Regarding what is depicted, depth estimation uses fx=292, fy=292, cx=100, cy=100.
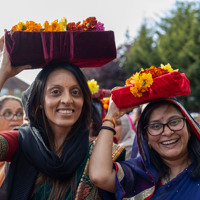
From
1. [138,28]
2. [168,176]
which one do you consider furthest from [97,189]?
[138,28]

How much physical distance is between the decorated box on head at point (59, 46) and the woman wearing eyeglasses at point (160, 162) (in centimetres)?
58

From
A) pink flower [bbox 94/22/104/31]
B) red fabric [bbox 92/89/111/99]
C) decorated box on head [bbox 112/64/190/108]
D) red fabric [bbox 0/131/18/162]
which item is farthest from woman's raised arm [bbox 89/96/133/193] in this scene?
red fabric [bbox 92/89/111/99]

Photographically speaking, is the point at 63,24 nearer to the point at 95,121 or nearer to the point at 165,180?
the point at 165,180

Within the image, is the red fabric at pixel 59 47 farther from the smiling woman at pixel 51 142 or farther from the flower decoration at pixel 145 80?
the flower decoration at pixel 145 80

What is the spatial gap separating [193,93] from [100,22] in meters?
16.5

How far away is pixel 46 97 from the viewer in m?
2.35

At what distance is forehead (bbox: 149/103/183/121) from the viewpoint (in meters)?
2.40

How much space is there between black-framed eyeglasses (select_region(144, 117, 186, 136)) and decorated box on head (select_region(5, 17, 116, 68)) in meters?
0.69

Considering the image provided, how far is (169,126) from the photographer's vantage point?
7.77ft

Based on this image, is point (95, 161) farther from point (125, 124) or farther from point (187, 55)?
point (187, 55)

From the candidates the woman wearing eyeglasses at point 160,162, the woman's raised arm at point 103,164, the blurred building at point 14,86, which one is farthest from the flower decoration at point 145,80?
the blurred building at point 14,86

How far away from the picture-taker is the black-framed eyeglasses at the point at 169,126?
93.0 inches

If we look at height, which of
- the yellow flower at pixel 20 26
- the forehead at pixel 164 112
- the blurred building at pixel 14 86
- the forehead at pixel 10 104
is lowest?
the forehead at pixel 164 112

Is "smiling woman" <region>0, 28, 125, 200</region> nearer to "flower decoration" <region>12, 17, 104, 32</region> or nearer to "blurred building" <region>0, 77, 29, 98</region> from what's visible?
"flower decoration" <region>12, 17, 104, 32</region>
